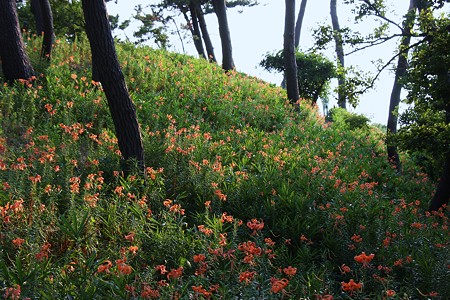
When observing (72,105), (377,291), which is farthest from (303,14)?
(377,291)

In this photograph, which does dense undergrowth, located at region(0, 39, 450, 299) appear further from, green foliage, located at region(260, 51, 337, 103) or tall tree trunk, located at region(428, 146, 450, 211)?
green foliage, located at region(260, 51, 337, 103)

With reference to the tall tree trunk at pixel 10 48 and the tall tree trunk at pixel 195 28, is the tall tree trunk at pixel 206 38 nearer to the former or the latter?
the tall tree trunk at pixel 195 28

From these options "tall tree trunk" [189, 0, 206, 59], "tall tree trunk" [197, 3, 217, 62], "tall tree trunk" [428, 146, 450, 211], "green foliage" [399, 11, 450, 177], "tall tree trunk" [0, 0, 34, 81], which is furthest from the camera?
"tall tree trunk" [189, 0, 206, 59]

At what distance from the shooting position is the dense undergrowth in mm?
3822

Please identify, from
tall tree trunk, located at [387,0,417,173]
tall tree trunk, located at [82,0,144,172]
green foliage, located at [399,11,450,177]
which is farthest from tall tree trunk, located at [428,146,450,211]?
tall tree trunk, located at [82,0,144,172]

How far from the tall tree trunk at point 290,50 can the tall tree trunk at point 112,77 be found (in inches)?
335

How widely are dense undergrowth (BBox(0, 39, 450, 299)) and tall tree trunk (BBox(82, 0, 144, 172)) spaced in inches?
16.1

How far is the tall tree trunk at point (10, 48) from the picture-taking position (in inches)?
387

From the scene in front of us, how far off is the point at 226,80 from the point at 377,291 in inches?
408

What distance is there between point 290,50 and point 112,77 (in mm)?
9123

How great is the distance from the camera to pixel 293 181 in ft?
24.2

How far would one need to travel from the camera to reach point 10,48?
9820 millimetres

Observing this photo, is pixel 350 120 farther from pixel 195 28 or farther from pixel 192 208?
pixel 192 208

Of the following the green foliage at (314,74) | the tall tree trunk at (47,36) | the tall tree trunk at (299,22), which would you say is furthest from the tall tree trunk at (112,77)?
the tall tree trunk at (299,22)
